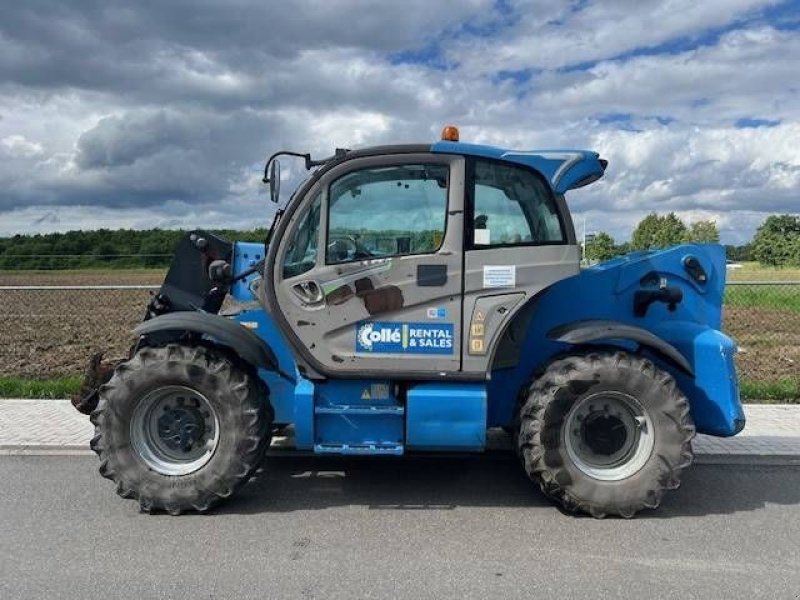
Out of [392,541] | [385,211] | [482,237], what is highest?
[385,211]

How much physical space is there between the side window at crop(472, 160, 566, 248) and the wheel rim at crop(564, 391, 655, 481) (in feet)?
3.95

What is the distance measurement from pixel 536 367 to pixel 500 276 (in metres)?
0.90

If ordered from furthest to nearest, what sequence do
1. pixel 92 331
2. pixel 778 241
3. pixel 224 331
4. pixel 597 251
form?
pixel 778 241 → pixel 92 331 → pixel 597 251 → pixel 224 331

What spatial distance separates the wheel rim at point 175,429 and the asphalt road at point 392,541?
0.42 m

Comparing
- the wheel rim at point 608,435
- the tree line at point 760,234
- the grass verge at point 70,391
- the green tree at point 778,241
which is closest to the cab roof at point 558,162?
the wheel rim at point 608,435

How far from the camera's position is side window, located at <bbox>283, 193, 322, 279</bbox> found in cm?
510

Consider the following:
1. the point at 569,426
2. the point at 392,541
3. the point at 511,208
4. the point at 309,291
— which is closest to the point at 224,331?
the point at 309,291

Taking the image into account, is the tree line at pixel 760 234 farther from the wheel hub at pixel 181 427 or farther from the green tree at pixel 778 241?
the wheel hub at pixel 181 427

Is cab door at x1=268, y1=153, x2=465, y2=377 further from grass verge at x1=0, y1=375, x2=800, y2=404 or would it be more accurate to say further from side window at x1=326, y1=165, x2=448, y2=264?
grass verge at x1=0, y1=375, x2=800, y2=404

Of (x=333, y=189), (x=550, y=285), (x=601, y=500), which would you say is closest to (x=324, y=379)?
(x=333, y=189)

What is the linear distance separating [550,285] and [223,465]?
2.53m

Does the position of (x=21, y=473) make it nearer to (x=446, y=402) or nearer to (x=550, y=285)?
(x=446, y=402)

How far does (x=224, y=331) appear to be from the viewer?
5113mm

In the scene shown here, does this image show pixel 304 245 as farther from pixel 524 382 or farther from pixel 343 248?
pixel 524 382
